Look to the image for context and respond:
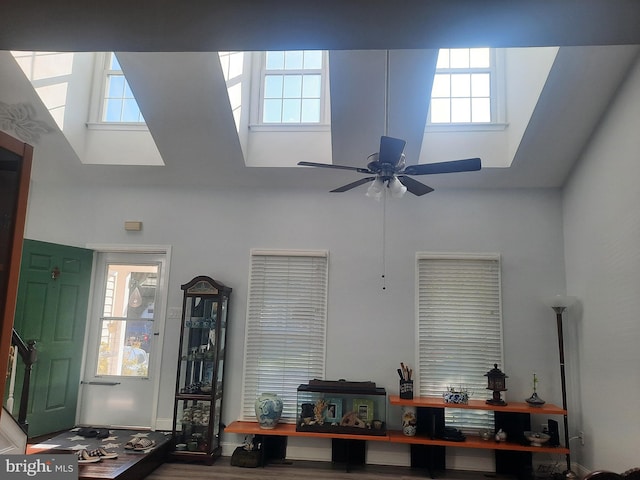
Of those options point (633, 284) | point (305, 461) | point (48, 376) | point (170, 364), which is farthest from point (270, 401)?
point (633, 284)

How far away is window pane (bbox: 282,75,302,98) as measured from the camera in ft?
18.0

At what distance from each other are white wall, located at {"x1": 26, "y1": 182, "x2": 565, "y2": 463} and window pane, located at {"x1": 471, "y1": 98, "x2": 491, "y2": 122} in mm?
811

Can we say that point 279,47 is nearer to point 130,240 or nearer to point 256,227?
point 256,227

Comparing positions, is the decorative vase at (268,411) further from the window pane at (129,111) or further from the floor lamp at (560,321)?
the window pane at (129,111)

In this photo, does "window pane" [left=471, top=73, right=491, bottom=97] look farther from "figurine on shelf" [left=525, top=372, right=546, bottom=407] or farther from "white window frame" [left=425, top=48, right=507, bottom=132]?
"figurine on shelf" [left=525, top=372, right=546, bottom=407]

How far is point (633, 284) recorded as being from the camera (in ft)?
12.1

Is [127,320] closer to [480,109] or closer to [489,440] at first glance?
[489,440]

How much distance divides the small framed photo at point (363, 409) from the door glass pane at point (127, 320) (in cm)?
240

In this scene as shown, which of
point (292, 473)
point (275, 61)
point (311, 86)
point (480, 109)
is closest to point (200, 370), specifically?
point (292, 473)

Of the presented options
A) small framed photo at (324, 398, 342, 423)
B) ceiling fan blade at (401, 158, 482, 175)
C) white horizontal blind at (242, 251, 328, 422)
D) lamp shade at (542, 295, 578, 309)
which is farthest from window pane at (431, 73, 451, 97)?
small framed photo at (324, 398, 342, 423)

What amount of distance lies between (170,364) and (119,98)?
3113 millimetres

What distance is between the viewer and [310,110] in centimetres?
544

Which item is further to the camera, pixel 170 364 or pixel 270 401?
pixel 170 364

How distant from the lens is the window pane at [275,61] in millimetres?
5551
